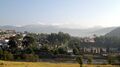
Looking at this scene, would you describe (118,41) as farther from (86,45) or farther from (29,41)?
(29,41)

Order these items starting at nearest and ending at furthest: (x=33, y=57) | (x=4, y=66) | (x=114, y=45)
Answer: (x=4, y=66) → (x=33, y=57) → (x=114, y=45)

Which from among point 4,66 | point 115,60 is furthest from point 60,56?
point 4,66

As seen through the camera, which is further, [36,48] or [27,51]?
[36,48]

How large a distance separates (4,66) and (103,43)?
118496 mm

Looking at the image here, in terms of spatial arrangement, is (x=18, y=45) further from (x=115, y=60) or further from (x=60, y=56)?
(x=115, y=60)

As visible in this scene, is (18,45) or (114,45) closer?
(18,45)

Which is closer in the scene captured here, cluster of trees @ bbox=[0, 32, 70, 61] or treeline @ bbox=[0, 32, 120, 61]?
cluster of trees @ bbox=[0, 32, 70, 61]

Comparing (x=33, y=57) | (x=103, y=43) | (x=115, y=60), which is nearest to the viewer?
(x=115, y=60)

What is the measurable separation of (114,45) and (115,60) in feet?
246

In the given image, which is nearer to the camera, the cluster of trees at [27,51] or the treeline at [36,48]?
the cluster of trees at [27,51]

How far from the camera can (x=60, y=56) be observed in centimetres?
8444

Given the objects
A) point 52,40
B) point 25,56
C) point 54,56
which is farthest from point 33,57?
point 52,40

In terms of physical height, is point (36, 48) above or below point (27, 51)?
above

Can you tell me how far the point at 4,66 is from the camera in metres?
38.5
